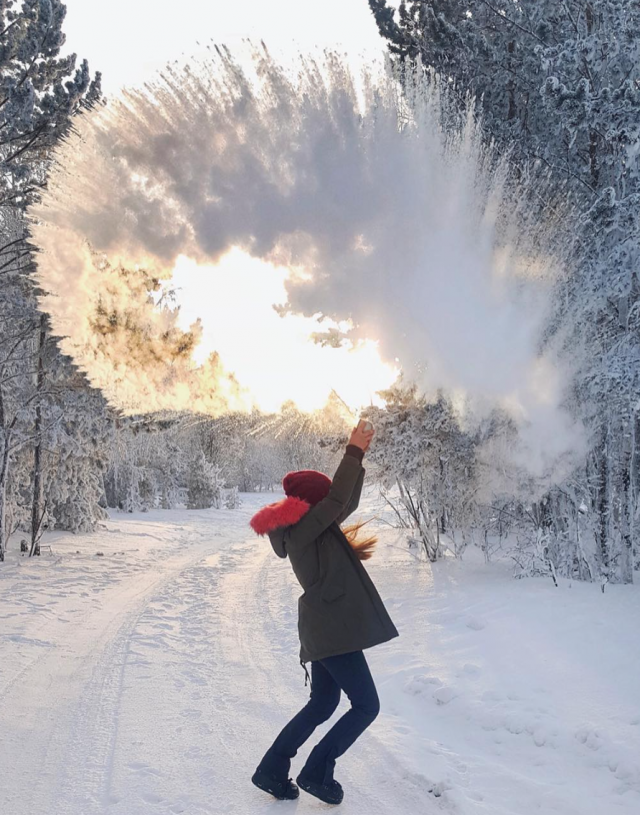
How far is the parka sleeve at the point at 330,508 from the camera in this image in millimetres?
3381

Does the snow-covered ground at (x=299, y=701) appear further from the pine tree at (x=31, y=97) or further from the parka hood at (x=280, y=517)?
the pine tree at (x=31, y=97)

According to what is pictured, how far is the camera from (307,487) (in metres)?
3.56

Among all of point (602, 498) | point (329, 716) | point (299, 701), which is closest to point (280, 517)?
point (329, 716)

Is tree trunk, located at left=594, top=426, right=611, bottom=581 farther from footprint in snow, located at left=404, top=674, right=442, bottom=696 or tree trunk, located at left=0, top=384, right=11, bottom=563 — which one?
tree trunk, located at left=0, top=384, right=11, bottom=563

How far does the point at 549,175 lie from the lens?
1005 cm

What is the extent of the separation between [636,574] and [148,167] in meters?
8.94

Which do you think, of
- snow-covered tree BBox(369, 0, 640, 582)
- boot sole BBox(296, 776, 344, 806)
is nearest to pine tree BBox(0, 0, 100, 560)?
snow-covered tree BBox(369, 0, 640, 582)

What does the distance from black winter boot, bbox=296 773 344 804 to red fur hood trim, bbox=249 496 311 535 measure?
4.46 ft

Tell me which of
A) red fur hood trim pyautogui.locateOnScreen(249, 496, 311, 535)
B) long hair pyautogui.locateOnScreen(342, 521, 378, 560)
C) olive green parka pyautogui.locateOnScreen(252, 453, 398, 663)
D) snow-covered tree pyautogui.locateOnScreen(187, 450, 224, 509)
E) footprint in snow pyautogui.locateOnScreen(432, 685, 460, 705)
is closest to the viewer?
olive green parka pyautogui.locateOnScreen(252, 453, 398, 663)

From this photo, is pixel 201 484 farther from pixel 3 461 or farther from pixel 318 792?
pixel 318 792

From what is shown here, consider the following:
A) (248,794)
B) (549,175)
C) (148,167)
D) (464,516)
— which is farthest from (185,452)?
(248,794)

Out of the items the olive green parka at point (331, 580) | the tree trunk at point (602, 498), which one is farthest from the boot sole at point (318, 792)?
the tree trunk at point (602, 498)

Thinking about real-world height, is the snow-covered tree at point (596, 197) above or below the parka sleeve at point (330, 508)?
above

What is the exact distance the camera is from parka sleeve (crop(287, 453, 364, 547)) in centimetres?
338
